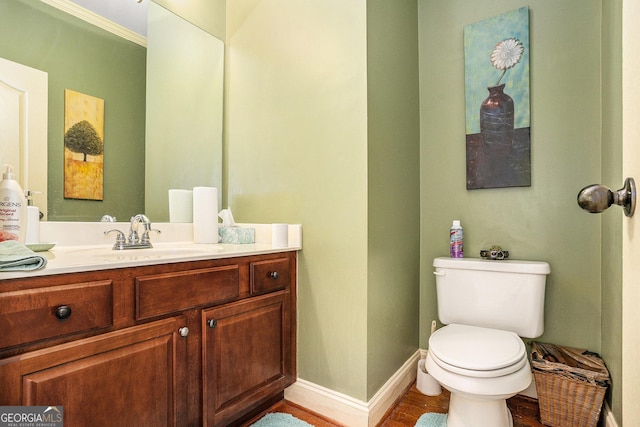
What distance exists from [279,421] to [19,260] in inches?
47.5

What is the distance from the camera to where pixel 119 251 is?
4.43 ft

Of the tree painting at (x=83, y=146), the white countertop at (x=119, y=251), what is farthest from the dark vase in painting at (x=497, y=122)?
the tree painting at (x=83, y=146)

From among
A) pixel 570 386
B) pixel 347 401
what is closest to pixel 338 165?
pixel 347 401

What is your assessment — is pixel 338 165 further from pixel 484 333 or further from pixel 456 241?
pixel 484 333

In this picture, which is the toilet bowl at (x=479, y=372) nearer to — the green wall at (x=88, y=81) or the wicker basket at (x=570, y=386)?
the wicker basket at (x=570, y=386)

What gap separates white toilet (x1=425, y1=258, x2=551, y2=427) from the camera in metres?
1.19

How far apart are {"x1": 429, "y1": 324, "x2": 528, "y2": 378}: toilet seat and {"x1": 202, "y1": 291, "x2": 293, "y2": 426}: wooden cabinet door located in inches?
27.1

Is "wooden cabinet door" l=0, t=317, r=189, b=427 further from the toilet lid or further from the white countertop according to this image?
the toilet lid

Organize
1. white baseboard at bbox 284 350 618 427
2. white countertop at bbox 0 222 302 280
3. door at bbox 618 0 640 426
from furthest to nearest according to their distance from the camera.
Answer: white baseboard at bbox 284 350 618 427 < white countertop at bbox 0 222 302 280 < door at bbox 618 0 640 426

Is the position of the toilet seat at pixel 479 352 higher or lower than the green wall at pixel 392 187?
lower

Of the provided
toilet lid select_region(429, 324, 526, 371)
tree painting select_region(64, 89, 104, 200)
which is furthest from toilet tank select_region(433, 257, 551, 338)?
tree painting select_region(64, 89, 104, 200)

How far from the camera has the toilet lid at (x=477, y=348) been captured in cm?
119

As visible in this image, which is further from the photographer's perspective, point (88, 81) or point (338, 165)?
point (338, 165)

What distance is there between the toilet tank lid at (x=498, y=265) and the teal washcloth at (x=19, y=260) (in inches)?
64.2
